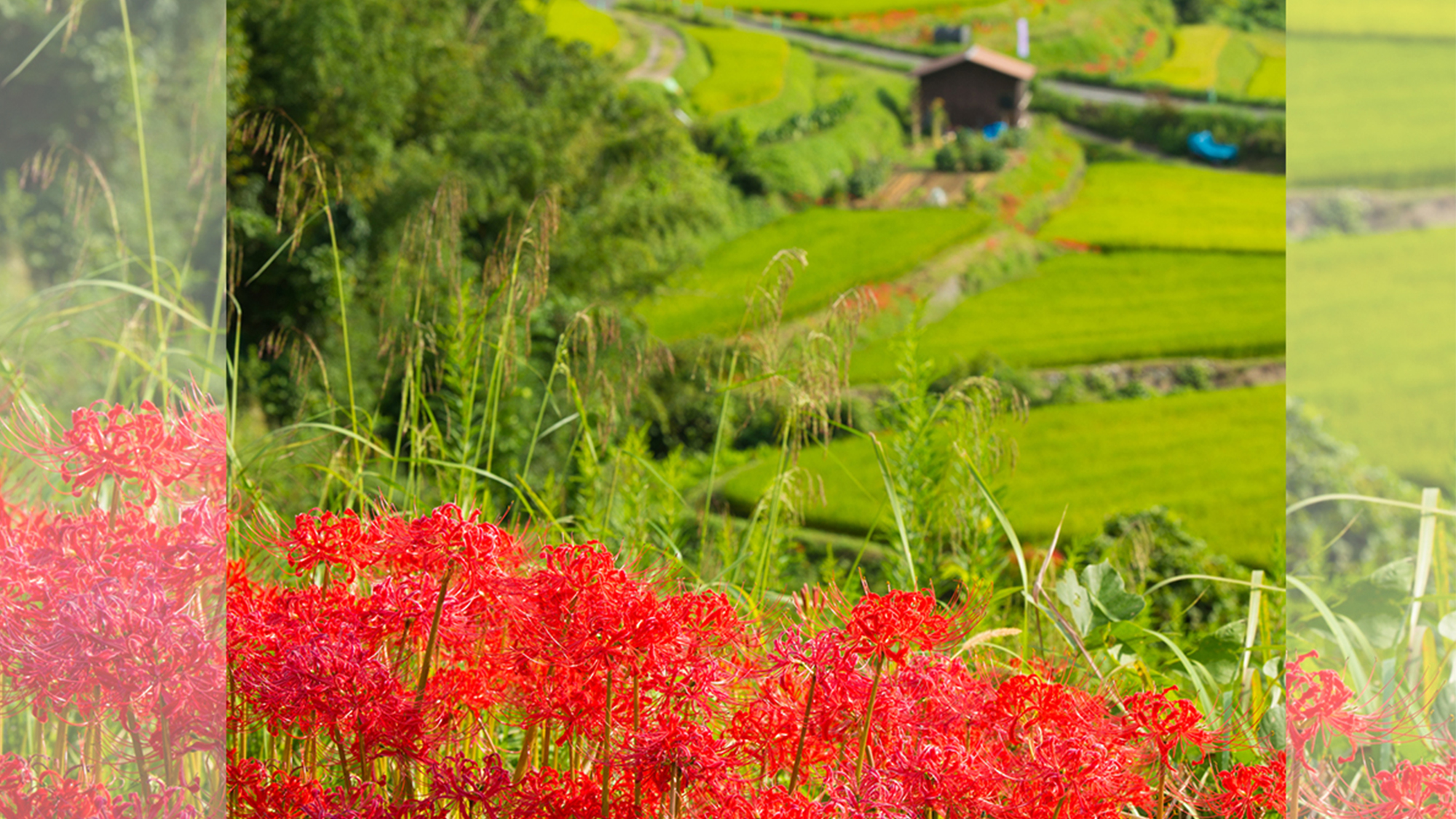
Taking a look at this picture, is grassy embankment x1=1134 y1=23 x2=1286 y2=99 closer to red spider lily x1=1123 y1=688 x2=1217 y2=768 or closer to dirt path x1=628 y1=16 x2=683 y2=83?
dirt path x1=628 y1=16 x2=683 y2=83

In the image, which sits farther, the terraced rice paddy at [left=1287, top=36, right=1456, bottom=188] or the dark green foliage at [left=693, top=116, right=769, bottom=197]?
the dark green foliage at [left=693, top=116, right=769, bottom=197]

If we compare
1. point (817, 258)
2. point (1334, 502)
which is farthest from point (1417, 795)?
point (817, 258)

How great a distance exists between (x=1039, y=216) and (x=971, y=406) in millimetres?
7695

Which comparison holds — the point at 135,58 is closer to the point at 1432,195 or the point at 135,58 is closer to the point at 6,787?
the point at 6,787

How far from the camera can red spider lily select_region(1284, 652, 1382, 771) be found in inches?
18.1

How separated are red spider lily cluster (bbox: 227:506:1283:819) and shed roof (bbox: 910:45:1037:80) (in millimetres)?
8018

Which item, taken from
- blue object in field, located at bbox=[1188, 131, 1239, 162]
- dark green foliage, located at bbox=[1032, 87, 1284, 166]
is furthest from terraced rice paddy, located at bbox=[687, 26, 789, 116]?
blue object in field, located at bbox=[1188, 131, 1239, 162]

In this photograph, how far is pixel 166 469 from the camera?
20.1 inches

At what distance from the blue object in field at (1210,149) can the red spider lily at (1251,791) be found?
28.9ft

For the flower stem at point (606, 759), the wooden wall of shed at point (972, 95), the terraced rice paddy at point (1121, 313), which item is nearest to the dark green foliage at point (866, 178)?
the wooden wall of shed at point (972, 95)

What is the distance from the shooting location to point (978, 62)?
804cm

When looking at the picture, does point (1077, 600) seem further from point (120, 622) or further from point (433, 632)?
point (120, 622)

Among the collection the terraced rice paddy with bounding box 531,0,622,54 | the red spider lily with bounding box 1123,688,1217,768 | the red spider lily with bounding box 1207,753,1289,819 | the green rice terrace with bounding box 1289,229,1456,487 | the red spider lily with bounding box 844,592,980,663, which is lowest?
the red spider lily with bounding box 1207,753,1289,819

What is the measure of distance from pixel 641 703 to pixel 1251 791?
0.31 m
